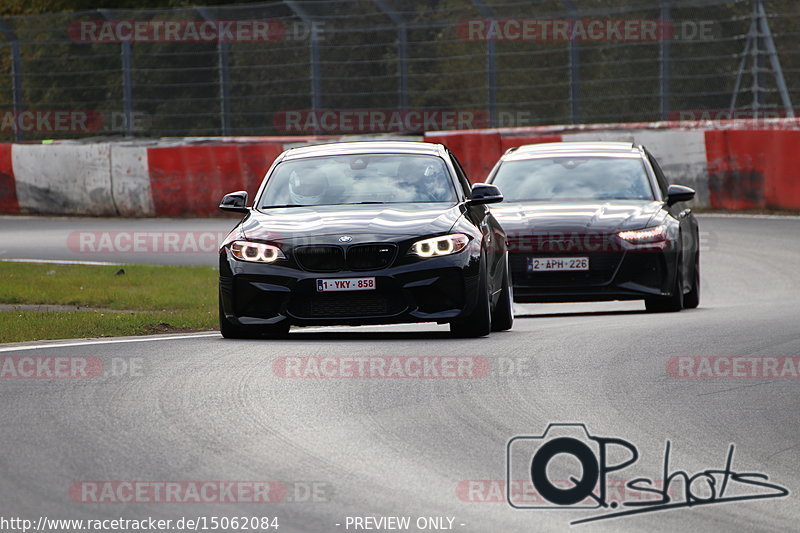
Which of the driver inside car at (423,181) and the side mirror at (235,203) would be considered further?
the side mirror at (235,203)

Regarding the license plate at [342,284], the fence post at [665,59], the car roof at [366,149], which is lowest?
the license plate at [342,284]

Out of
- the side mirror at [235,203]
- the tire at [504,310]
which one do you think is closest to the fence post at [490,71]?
the tire at [504,310]

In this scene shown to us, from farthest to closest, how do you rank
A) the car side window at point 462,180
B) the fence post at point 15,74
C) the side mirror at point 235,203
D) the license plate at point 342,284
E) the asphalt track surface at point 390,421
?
the fence post at point 15,74 → the car side window at point 462,180 → the side mirror at point 235,203 → the license plate at point 342,284 → the asphalt track surface at point 390,421

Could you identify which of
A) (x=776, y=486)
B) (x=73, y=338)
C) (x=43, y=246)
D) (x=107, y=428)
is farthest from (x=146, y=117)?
(x=776, y=486)

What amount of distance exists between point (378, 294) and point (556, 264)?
137 inches

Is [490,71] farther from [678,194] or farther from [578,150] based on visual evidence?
[678,194]

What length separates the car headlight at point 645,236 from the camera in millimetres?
14031

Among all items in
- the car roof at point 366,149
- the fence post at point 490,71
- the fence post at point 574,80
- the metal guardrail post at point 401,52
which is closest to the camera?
the car roof at point 366,149

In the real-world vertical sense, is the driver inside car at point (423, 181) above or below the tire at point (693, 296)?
above

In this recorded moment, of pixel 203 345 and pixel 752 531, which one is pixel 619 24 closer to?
pixel 203 345

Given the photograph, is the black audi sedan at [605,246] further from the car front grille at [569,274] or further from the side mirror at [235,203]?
the side mirror at [235,203]

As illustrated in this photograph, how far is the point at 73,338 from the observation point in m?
12.0

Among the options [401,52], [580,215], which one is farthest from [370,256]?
[401,52]

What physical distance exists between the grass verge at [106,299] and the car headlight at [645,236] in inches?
142
